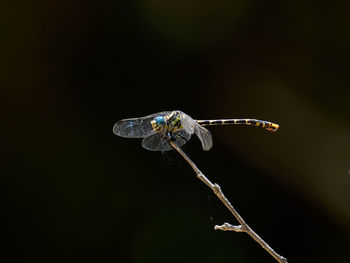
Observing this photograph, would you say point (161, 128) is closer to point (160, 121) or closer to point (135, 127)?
point (160, 121)

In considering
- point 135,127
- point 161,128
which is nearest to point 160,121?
point 161,128

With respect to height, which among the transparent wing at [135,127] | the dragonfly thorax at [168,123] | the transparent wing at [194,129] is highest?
the transparent wing at [135,127]

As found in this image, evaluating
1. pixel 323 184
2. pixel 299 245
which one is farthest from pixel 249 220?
pixel 323 184

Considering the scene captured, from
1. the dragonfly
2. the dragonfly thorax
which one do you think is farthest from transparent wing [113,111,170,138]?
the dragonfly thorax

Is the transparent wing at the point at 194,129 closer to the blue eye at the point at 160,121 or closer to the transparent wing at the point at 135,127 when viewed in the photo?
the blue eye at the point at 160,121

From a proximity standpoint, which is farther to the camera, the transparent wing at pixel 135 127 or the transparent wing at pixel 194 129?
the transparent wing at pixel 135 127

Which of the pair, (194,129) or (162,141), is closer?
(194,129)

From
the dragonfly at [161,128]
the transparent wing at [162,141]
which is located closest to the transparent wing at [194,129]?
the dragonfly at [161,128]

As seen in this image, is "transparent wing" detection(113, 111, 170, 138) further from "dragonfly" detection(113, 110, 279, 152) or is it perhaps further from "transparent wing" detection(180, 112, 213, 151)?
"transparent wing" detection(180, 112, 213, 151)

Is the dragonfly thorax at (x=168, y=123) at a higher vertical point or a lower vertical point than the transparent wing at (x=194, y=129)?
higher
